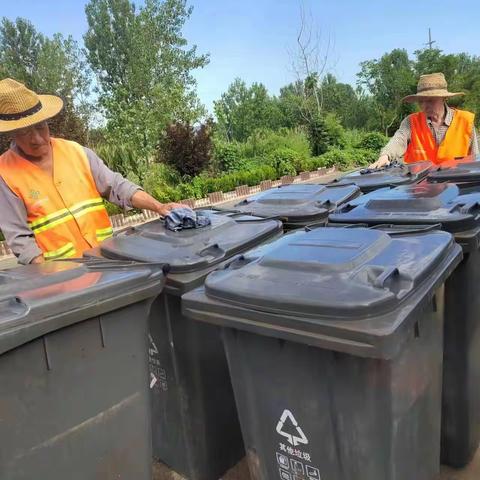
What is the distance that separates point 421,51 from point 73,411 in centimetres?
3659

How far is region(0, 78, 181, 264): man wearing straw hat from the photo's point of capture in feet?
7.88

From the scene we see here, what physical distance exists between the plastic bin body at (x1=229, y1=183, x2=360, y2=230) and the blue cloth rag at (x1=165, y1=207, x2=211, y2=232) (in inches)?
17.6

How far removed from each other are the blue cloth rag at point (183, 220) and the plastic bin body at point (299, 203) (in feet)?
1.46

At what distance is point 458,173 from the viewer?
2906mm

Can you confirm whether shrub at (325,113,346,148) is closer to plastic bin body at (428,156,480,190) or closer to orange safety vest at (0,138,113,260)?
plastic bin body at (428,156,480,190)

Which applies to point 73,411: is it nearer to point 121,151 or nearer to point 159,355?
point 159,355

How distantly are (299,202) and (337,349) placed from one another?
172 centimetres

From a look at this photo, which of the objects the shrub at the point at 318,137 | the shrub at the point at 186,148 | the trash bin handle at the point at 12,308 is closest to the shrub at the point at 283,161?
the shrub at the point at 186,148

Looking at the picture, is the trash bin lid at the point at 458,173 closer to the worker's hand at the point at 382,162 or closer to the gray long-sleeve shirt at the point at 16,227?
the worker's hand at the point at 382,162

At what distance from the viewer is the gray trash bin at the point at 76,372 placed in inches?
54.0

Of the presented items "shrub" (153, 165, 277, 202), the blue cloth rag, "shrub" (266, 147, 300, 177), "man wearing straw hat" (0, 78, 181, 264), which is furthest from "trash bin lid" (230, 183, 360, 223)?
"shrub" (266, 147, 300, 177)

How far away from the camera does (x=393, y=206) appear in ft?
7.43

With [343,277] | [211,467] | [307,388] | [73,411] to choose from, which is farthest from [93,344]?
[211,467]

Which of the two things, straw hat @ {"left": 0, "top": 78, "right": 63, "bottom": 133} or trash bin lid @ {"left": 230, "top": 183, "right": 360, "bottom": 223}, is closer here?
straw hat @ {"left": 0, "top": 78, "right": 63, "bottom": 133}
